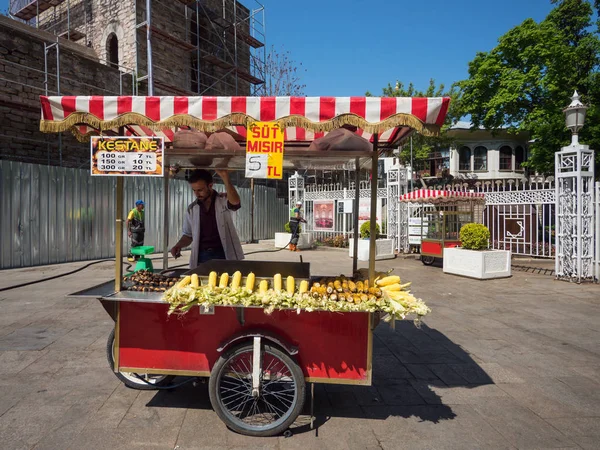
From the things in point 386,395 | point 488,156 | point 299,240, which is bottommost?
point 386,395

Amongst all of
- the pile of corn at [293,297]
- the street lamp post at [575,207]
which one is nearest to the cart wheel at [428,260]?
the street lamp post at [575,207]

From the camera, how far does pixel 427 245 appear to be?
13.0m

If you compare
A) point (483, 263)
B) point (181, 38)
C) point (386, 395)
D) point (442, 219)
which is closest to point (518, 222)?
point (442, 219)

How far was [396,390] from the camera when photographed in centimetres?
405

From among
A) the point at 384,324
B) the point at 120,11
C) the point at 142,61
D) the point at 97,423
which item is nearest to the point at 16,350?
the point at 97,423

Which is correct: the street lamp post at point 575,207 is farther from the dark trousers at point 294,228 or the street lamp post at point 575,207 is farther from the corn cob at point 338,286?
the dark trousers at point 294,228

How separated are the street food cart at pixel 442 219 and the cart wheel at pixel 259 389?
9967 millimetres

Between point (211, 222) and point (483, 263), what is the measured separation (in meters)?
8.18

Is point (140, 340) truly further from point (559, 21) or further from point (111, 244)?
point (559, 21)

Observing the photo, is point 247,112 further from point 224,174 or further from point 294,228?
point 294,228

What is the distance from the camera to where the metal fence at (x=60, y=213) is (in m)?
11.0

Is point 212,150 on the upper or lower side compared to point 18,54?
lower

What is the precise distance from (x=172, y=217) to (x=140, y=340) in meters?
13.2

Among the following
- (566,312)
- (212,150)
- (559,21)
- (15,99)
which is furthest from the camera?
(559,21)
